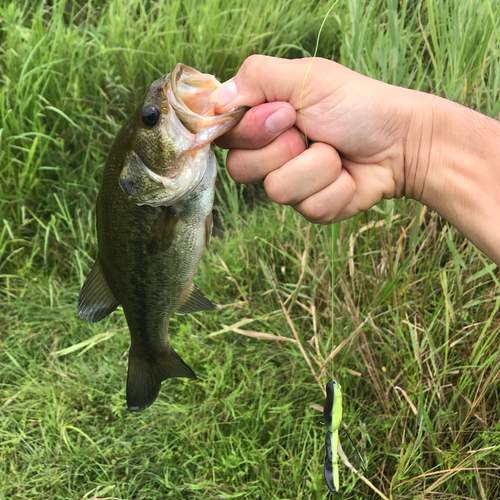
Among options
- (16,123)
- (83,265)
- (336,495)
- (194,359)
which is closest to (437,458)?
(336,495)

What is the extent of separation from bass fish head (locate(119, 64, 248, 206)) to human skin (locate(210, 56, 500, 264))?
17cm

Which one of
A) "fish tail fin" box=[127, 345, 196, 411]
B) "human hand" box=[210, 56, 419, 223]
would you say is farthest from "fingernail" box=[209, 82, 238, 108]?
"fish tail fin" box=[127, 345, 196, 411]

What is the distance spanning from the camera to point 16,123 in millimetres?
2994

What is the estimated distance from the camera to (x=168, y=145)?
1365mm

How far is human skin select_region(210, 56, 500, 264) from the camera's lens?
5.04ft

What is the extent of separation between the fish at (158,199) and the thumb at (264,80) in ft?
0.26

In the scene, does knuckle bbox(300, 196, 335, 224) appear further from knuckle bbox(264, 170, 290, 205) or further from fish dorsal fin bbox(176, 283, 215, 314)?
fish dorsal fin bbox(176, 283, 215, 314)

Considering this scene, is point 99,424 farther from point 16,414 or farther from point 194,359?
point 194,359

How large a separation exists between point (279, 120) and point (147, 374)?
42.8 inches

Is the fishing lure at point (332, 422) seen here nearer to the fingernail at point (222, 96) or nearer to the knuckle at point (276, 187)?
the knuckle at point (276, 187)

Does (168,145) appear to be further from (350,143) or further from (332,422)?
(332,422)

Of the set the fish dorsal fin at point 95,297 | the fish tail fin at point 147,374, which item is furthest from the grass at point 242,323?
the fish dorsal fin at point 95,297

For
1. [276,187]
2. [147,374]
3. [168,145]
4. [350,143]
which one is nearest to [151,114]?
[168,145]

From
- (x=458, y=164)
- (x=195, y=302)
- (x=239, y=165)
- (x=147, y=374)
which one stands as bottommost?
(x=147, y=374)
